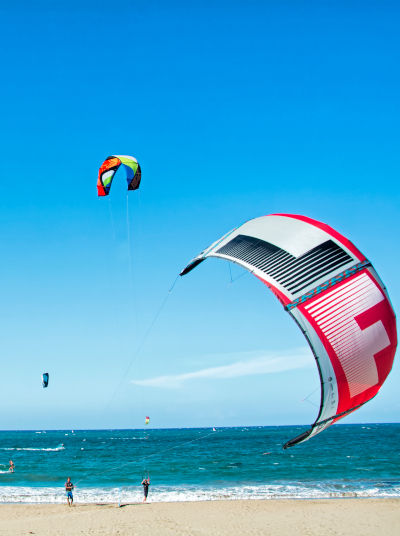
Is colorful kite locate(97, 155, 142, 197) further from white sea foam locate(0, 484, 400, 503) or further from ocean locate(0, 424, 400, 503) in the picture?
ocean locate(0, 424, 400, 503)

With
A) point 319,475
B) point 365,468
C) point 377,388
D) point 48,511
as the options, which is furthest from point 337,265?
point 365,468

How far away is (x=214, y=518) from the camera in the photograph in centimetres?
1931

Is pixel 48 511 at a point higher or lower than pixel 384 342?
lower

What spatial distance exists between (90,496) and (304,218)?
22.7 metres

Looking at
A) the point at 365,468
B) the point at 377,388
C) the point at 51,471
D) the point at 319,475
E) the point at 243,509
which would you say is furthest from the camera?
the point at 51,471

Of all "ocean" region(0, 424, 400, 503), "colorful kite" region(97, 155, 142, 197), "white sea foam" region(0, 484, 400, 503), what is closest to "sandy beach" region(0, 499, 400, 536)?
"white sea foam" region(0, 484, 400, 503)

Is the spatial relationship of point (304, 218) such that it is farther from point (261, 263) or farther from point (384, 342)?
point (384, 342)

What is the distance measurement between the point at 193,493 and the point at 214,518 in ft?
23.3

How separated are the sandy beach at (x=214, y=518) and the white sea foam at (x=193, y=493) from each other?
1.85 metres

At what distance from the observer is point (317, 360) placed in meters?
8.02

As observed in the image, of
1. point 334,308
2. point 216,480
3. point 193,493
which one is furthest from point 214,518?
point 334,308

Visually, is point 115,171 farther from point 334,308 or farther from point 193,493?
point 193,493

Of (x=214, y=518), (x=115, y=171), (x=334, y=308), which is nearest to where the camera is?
(x=334, y=308)

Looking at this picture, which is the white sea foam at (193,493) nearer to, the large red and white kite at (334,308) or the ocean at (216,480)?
the ocean at (216,480)
